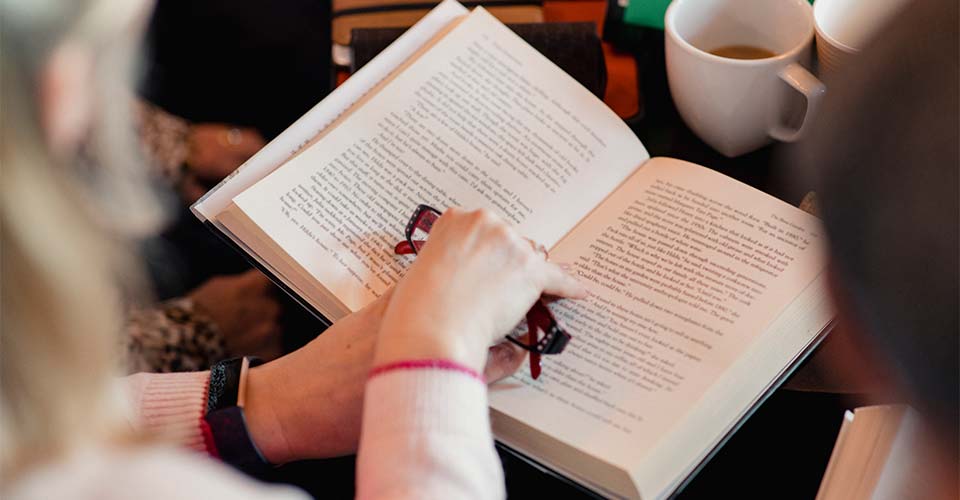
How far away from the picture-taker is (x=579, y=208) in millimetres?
691

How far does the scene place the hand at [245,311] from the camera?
113cm

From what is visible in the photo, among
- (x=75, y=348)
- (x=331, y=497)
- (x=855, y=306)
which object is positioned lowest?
(x=331, y=497)

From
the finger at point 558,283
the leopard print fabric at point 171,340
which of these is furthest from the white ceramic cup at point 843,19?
the leopard print fabric at point 171,340

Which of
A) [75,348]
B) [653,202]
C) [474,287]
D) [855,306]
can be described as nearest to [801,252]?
[653,202]

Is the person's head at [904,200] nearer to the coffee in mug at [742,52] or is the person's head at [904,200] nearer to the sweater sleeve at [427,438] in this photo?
the sweater sleeve at [427,438]

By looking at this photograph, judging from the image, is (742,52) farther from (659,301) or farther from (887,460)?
(887,460)

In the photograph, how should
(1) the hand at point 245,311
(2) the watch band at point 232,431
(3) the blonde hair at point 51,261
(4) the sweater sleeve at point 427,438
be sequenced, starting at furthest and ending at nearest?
(1) the hand at point 245,311
(2) the watch band at point 232,431
(4) the sweater sleeve at point 427,438
(3) the blonde hair at point 51,261

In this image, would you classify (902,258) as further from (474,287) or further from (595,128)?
(595,128)

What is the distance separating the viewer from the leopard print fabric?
0.86 m

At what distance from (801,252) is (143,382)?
49 cm

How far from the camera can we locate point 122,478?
45 cm

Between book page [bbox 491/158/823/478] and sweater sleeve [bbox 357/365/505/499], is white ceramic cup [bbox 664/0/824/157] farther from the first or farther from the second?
sweater sleeve [bbox 357/365/505/499]

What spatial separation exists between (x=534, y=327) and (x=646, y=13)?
371mm

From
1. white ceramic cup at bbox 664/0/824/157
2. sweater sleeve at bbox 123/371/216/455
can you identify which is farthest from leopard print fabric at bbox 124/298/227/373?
white ceramic cup at bbox 664/0/824/157
